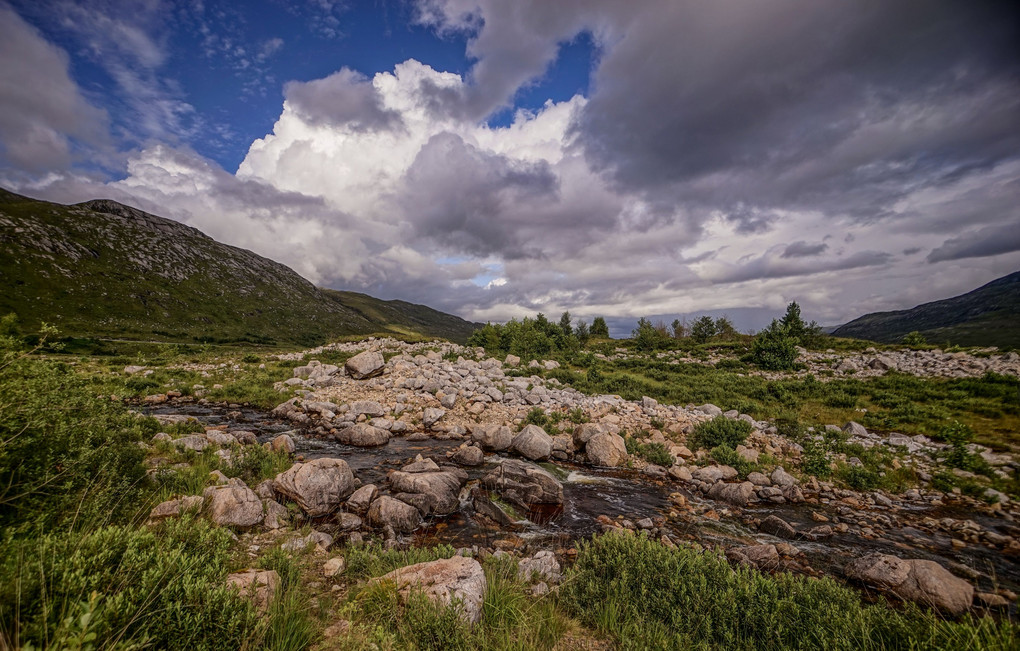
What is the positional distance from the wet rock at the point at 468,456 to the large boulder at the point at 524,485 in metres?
1.85

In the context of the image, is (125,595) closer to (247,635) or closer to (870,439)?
(247,635)

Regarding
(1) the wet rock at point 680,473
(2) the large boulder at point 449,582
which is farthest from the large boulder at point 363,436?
(1) the wet rock at point 680,473

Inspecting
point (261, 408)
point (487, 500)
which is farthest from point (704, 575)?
point (261, 408)

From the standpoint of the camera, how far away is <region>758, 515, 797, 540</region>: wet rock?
909 cm

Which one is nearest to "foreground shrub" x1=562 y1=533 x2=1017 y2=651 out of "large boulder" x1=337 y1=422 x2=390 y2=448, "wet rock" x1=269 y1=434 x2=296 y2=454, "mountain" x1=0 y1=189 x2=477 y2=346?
"wet rock" x1=269 y1=434 x2=296 y2=454

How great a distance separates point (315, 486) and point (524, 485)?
572cm

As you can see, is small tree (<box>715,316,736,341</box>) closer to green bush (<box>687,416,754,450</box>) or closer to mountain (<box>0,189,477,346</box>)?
green bush (<box>687,416,754,450</box>)

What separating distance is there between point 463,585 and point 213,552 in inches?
138

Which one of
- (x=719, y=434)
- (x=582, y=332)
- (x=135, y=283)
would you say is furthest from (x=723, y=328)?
(x=135, y=283)

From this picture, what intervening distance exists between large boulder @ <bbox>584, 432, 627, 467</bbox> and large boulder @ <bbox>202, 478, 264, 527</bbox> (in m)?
10.9

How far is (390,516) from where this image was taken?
8.56 metres

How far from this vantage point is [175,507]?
256 inches

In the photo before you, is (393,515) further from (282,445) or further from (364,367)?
(364,367)

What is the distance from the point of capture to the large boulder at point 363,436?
1441cm
